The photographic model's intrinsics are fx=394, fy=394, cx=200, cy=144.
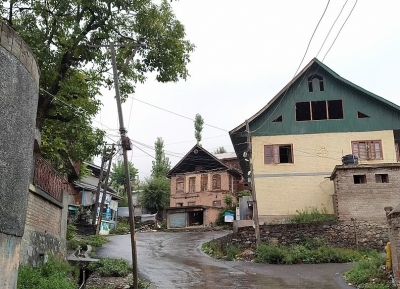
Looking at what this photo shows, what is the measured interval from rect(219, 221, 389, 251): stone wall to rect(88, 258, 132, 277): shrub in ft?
25.5

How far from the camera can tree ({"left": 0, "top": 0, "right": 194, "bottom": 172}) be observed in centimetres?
1166

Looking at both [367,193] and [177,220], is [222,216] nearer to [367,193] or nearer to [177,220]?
[177,220]

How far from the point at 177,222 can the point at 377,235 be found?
72.9 ft

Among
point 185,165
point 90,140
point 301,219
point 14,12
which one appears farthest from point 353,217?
point 185,165

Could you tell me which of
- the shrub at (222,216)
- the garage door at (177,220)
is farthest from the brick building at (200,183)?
the shrub at (222,216)

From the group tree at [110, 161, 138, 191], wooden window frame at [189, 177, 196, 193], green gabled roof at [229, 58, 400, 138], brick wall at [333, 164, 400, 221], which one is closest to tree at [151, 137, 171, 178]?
tree at [110, 161, 138, 191]

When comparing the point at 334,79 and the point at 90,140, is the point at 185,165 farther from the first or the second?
the point at 90,140

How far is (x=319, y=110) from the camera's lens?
2350 centimetres

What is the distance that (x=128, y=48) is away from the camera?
13.7m

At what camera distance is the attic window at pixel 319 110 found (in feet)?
76.5

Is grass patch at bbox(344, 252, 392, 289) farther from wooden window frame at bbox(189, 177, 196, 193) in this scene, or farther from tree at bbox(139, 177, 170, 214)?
tree at bbox(139, 177, 170, 214)

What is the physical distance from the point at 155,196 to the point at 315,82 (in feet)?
88.3

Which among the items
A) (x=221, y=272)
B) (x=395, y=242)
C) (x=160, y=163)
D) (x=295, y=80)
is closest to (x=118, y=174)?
(x=160, y=163)

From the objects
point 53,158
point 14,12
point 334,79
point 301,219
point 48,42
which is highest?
point 334,79
